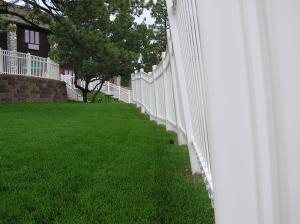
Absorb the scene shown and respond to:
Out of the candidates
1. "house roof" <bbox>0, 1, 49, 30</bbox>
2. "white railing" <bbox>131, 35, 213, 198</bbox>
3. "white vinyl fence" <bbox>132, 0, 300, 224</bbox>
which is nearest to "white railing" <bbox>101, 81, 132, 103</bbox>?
"house roof" <bbox>0, 1, 49, 30</bbox>

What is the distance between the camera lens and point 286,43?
3.05ft

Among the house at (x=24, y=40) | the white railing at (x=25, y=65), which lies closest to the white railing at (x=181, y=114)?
the white railing at (x=25, y=65)

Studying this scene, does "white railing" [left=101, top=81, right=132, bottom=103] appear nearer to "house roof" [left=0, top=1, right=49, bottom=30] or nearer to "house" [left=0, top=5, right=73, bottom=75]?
"house" [left=0, top=5, right=73, bottom=75]

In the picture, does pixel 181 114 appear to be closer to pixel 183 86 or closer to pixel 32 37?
pixel 183 86

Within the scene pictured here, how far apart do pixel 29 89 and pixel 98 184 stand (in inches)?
746

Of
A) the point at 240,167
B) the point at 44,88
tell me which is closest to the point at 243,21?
the point at 240,167

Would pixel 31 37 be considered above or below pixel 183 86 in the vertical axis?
above

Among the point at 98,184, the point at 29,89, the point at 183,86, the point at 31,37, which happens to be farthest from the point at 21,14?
the point at 98,184

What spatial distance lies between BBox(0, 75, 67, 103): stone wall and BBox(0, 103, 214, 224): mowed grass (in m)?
14.0

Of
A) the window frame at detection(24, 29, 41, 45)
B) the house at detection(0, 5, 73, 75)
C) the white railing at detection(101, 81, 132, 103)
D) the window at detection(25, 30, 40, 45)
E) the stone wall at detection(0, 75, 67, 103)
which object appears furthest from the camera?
the window at detection(25, 30, 40, 45)

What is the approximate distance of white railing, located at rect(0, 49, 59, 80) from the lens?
68.9 feet

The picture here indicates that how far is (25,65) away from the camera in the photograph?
22828 millimetres

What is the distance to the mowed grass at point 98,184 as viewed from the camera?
2990 mm

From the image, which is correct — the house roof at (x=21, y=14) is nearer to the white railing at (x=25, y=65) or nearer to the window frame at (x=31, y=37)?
the white railing at (x=25, y=65)
